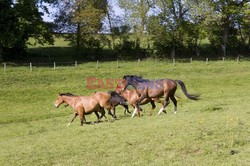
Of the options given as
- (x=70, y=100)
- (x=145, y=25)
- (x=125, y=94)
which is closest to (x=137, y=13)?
(x=145, y=25)

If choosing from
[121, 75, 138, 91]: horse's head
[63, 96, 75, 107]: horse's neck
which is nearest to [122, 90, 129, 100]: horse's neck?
[121, 75, 138, 91]: horse's head

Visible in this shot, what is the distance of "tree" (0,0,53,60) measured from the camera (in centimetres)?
3562

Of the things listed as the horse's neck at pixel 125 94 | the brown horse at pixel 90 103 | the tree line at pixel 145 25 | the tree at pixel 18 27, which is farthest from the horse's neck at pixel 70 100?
the tree line at pixel 145 25

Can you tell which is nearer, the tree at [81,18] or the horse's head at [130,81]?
the horse's head at [130,81]

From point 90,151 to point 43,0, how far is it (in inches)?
1475

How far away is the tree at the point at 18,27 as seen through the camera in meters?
35.6

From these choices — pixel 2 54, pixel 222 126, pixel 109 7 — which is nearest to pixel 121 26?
pixel 109 7

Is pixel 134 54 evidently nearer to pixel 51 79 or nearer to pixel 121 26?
pixel 121 26

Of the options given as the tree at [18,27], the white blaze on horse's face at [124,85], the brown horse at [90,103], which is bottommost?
the brown horse at [90,103]

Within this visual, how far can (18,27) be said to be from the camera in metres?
36.6

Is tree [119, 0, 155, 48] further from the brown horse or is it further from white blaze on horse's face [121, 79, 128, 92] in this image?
the brown horse

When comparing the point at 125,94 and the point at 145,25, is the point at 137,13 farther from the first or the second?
the point at 125,94

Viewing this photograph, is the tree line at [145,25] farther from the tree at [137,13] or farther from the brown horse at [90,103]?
the brown horse at [90,103]

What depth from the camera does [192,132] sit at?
9.51 metres
